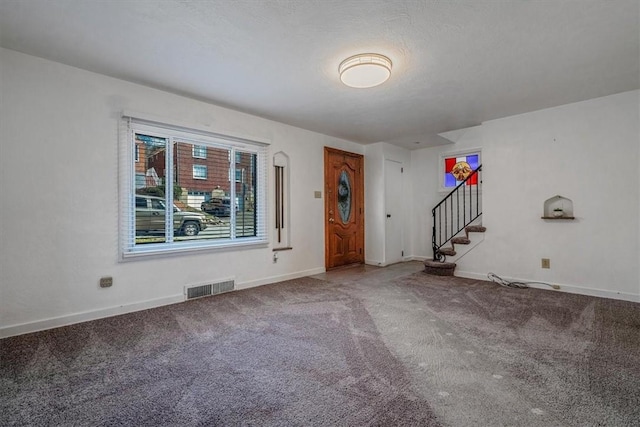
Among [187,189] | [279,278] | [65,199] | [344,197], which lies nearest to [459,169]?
[344,197]

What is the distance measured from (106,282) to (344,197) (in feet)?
13.3

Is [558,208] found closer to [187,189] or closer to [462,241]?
[462,241]

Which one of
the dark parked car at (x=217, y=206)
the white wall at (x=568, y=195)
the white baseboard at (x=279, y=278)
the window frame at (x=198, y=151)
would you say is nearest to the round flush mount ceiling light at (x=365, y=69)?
the window frame at (x=198, y=151)

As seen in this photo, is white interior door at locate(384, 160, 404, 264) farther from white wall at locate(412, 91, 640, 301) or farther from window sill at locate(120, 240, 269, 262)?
window sill at locate(120, 240, 269, 262)

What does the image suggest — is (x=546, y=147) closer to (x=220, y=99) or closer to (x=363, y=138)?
(x=363, y=138)

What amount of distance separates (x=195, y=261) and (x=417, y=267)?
4015 mm

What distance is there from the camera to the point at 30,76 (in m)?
2.72

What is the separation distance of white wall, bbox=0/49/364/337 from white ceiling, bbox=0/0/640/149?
219 millimetres

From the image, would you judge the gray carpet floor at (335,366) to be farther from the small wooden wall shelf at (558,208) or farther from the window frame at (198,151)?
the window frame at (198,151)

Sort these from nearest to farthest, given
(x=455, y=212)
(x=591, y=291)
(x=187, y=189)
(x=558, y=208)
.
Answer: (x=187, y=189) → (x=591, y=291) → (x=558, y=208) → (x=455, y=212)

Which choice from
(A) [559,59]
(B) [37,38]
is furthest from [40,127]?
(A) [559,59]

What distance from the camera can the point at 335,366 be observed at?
2094 mm

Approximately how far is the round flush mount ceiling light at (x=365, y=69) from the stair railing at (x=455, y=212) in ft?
11.3

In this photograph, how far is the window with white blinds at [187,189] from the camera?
331 cm
